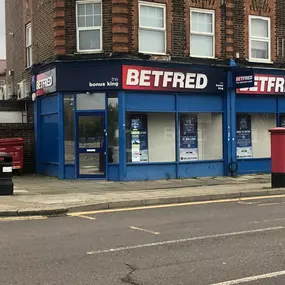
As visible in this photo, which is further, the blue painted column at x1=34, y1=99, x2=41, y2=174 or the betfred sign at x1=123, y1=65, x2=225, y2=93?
the blue painted column at x1=34, y1=99, x2=41, y2=174

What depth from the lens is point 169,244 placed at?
7219 mm

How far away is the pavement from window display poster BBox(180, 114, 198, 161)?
3.66 feet

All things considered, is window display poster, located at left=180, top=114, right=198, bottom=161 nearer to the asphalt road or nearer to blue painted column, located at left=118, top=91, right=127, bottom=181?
blue painted column, located at left=118, top=91, right=127, bottom=181

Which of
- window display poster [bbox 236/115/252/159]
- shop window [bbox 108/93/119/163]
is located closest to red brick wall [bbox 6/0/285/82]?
shop window [bbox 108/93/119/163]

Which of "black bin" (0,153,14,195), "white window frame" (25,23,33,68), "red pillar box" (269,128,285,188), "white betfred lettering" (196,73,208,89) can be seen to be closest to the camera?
"black bin" (0,153,14,195)

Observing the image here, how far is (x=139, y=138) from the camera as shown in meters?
16.5

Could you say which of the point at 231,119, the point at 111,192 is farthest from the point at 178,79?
the point at 111,192

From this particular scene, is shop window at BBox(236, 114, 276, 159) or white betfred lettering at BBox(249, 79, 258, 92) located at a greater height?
white betfred lettering at BBox(249, 79, 258, 92)

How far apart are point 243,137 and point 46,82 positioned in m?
7.89

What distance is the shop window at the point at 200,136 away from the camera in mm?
17266

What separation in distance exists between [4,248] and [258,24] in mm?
14629

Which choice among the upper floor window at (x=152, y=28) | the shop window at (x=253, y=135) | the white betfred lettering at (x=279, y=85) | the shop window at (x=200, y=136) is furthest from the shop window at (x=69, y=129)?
the white betfred lettering at (x=279, y=85)

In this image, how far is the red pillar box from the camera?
14078 mm

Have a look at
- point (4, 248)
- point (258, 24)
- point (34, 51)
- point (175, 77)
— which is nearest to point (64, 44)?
point (34, 51)
